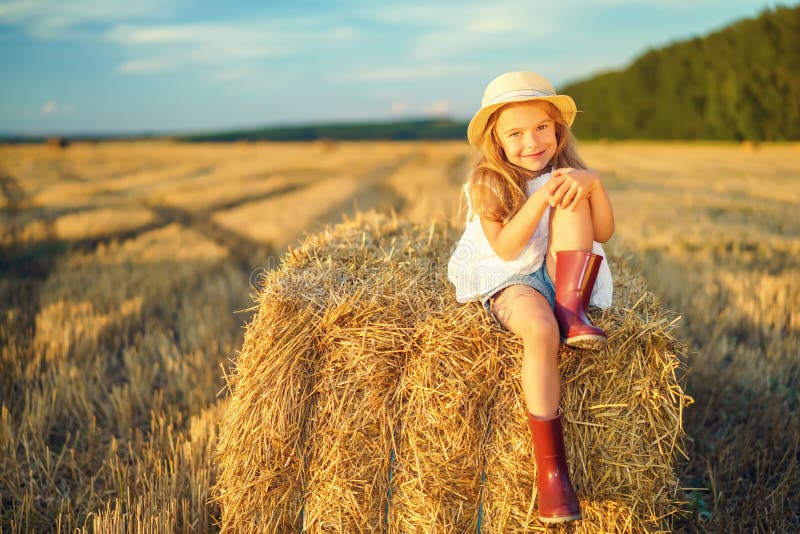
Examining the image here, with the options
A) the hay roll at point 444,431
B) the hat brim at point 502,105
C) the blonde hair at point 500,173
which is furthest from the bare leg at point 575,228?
the hay roll at point 444,431

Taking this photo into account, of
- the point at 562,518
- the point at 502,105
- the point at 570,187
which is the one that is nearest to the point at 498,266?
the point at 570,187

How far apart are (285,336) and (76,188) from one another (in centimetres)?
1534

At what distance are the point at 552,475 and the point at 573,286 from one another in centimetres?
78

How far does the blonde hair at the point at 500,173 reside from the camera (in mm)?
2668

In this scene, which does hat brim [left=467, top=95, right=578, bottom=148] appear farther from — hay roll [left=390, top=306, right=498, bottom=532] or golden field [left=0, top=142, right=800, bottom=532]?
hay roll [left=390, top=306, right=498, bottom=532]

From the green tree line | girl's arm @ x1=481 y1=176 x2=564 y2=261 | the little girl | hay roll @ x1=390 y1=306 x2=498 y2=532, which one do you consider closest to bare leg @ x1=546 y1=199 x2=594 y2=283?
the little girl

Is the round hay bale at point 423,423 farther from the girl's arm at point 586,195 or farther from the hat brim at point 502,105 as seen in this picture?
the hat brim at point 502,105

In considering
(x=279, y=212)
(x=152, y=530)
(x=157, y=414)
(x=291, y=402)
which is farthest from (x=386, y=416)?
(x=279, y=212)

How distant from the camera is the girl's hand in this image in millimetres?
2439

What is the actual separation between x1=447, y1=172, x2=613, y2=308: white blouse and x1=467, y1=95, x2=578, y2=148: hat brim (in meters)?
0.28

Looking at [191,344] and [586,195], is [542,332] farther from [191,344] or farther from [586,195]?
[191,344]

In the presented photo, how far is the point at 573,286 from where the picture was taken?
2443mm

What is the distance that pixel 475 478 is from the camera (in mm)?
2461

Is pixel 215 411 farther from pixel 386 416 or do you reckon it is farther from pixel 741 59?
pixel 741 59
